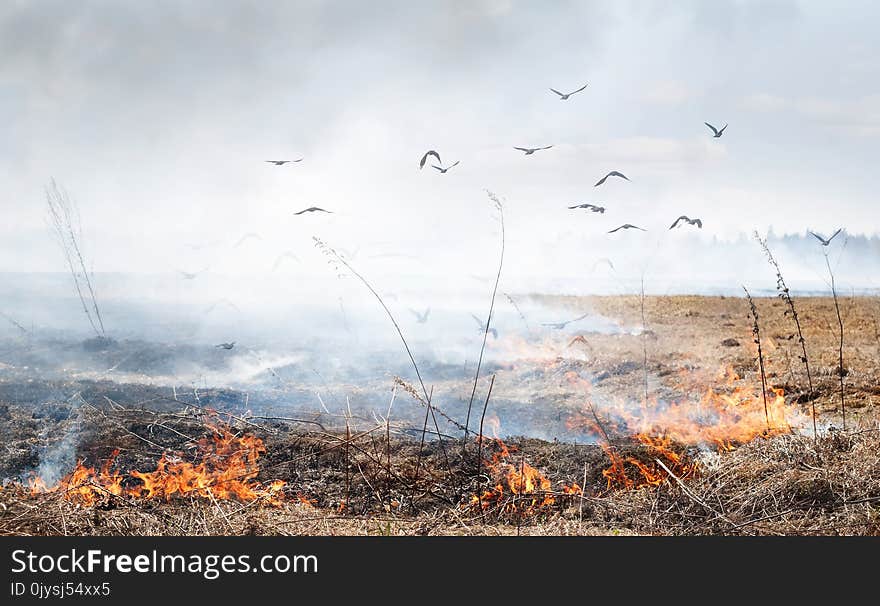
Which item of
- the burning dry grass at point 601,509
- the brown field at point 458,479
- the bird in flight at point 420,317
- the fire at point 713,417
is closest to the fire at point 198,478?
the brown field at point 458,479

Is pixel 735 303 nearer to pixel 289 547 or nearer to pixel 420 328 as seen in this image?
pixel 420 328

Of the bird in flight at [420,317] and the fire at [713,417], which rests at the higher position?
the bird in flight at [420,317]

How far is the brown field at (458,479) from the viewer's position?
5.60 meters

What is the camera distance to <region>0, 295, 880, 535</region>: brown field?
560 centimetres

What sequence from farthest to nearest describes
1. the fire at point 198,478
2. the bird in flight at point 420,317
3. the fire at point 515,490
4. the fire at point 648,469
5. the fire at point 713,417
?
1. the bird in flight at point 420,317
2. the fire at point 713,417
3. the fire at point 648,469
4. the fire at point 515,490
5. the fire at point 198,478

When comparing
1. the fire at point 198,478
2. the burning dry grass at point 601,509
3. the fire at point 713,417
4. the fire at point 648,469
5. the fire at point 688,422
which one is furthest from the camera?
the fire at point 713,417

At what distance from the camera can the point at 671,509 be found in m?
6.00

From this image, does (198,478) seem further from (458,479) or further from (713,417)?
(713,417)

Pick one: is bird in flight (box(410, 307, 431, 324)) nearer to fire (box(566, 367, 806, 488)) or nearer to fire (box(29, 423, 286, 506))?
fire (box(566, 367, 806, 488))

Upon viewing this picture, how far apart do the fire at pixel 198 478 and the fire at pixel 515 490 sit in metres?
2.00

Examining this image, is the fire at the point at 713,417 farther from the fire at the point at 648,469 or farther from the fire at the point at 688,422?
the fire at the point at 648,469

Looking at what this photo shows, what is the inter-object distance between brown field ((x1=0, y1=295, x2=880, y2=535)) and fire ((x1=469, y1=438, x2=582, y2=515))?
0.02m

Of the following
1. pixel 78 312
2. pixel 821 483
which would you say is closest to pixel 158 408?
pixel 821 483

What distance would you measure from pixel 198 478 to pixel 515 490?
298 centimetres
